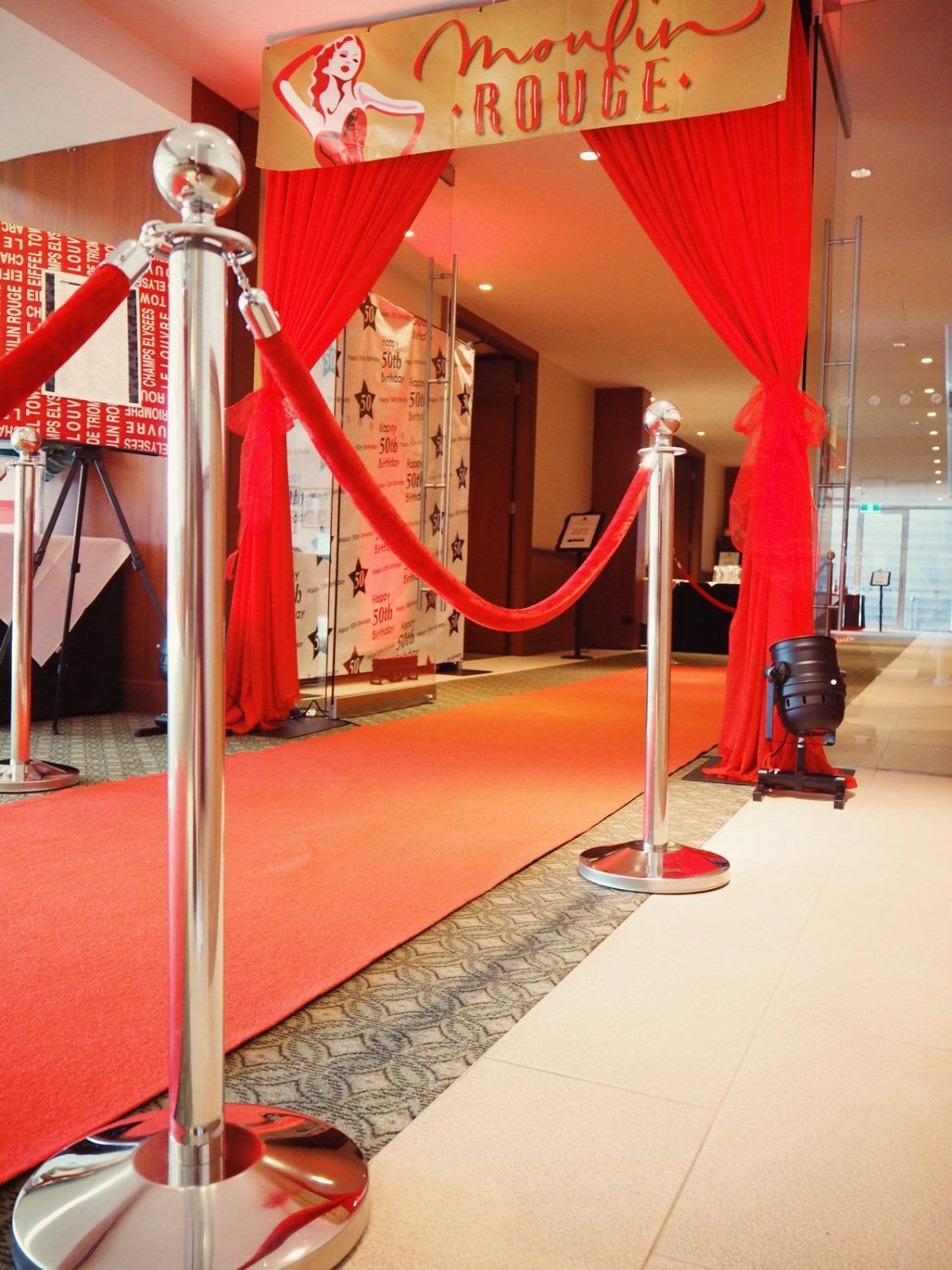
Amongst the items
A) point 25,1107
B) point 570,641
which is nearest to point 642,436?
point 570,641

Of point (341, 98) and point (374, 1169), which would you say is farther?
point (341, 98)

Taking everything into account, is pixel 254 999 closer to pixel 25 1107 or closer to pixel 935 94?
pixel 25 1107

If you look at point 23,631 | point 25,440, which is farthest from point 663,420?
point 23,631

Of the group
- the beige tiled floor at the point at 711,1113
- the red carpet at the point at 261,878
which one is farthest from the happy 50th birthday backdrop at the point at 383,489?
the beige tiled floor at the point at 711,1113

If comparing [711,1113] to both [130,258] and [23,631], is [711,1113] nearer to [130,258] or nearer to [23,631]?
[130,258]

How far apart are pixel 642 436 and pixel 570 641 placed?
9.03ft

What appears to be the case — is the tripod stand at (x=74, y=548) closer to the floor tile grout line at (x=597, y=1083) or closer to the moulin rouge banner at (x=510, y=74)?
the moulin rouge banner at (x=510, y=74)

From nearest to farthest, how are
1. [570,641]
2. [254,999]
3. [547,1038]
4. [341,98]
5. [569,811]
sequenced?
[547,1038] → [254,999] → [569,811] → [341,98] → [570,641]

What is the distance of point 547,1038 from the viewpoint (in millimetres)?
1575

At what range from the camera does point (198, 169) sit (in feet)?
3.40

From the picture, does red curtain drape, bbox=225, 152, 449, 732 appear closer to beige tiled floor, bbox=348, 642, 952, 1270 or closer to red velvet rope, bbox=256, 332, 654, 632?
red velvet rope, bbox=256, 332, 654, 632

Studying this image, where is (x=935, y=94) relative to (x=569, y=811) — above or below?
above

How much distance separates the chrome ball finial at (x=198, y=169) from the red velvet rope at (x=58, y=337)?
4.4 inches

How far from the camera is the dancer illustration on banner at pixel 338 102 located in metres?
4.38
